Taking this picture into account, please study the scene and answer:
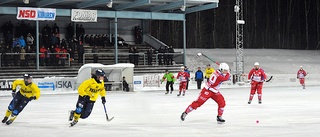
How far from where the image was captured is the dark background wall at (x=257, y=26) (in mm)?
52281

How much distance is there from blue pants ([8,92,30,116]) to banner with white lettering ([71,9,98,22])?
865 inches

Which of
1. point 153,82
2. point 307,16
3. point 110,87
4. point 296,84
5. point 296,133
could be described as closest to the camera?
point 296,133

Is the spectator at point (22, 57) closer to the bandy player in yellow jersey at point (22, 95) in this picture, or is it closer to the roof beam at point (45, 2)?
the roof beam at point (45, 2)

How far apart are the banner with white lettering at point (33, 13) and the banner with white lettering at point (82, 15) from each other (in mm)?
1549

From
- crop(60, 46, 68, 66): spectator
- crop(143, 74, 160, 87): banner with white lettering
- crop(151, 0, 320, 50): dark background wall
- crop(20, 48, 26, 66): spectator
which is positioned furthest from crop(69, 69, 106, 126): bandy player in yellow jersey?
crop(151, 0, 320, 50): dark background wall

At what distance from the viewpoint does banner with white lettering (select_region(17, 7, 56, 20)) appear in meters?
33.2

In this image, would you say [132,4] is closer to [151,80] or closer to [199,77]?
[151,80]

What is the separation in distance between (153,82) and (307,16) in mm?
30965

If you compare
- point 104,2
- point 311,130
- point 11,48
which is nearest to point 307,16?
point 104,2

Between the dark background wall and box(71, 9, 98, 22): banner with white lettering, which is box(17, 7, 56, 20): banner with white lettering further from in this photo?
the dark background wall

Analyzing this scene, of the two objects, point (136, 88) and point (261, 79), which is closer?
point (261, 79)

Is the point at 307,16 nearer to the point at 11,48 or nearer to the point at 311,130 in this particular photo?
the point at 11,48

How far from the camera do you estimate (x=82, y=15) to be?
3556 cm

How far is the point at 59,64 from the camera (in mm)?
34812
